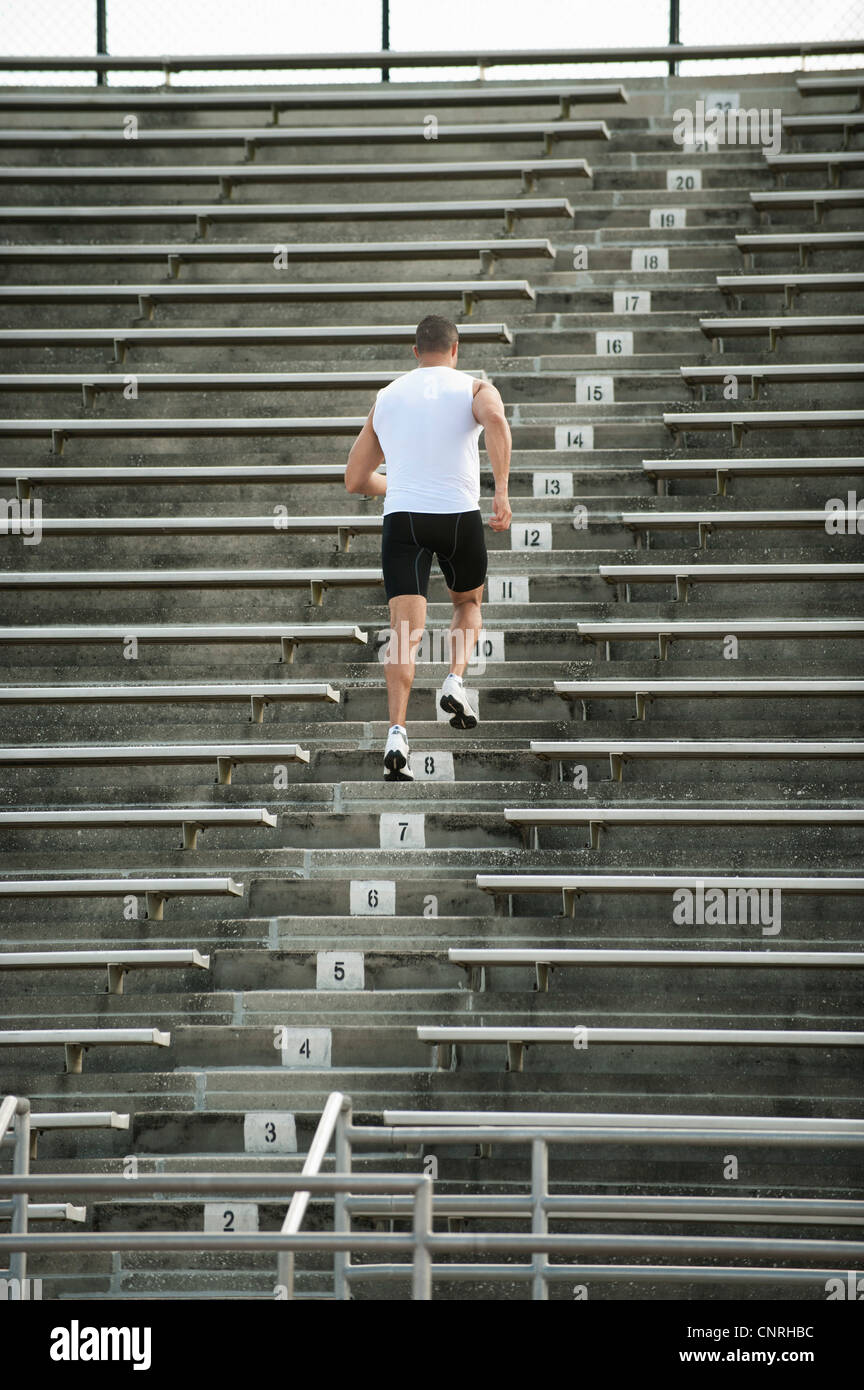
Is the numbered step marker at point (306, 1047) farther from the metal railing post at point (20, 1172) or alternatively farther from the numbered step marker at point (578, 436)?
the numbered step marker at point (578, 436)

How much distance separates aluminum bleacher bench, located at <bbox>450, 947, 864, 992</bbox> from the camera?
18.2 feet

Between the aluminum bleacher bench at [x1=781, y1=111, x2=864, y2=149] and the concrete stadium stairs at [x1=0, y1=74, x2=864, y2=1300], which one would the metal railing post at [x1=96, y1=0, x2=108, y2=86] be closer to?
the concrete stadium stairs at [x1=0, y1=74, x2=864, y2=1300]

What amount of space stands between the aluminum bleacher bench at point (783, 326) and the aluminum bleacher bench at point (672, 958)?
3443mm

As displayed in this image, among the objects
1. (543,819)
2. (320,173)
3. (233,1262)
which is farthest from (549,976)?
(320,173)

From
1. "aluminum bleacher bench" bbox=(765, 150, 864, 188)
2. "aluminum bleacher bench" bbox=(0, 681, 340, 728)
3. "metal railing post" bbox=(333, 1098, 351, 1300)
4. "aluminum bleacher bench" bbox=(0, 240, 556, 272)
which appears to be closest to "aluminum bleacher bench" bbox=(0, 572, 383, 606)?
"aluminum bleacher bench" bbox=(0, 681, 340, 728)

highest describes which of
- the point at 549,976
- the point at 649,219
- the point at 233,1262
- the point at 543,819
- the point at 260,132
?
the point at 260,132

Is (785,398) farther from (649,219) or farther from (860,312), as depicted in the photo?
(649,219)

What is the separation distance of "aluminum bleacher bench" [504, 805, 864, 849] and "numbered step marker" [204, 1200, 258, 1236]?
1.56 metres

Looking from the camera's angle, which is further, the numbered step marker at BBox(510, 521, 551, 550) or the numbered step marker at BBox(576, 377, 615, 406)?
the numbered step marker at BBox(576, 377, 615, 406)

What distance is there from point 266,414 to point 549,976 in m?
3.38

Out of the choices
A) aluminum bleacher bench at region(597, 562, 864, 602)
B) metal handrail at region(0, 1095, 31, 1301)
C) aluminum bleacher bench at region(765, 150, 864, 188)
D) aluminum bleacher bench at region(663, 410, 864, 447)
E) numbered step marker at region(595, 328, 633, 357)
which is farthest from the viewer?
aluminum bleacher bench at region(765, 150, 864, 188)

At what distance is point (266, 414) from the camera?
823cm

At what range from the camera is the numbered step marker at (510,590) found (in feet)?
23.8

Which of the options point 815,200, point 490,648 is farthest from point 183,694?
point 815,200
